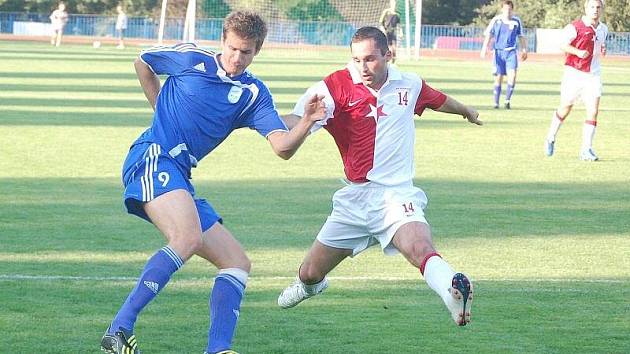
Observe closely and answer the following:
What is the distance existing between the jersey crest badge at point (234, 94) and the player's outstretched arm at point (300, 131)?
10.4 inches

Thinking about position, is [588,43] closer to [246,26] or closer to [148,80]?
[148,80]

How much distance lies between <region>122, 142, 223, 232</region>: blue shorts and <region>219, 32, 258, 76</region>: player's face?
566 millimetres

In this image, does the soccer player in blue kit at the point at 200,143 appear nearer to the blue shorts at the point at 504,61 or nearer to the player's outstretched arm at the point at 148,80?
the player's outstretched arm at the point at 148,80

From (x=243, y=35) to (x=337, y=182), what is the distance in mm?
8217

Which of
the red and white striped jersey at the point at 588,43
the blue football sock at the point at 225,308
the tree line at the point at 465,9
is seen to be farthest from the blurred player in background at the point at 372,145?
the tree line at the point at 465,9

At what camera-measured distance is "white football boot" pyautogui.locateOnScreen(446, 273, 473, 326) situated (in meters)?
6.07

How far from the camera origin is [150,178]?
6.45 m

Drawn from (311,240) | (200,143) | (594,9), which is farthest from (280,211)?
(594,9)

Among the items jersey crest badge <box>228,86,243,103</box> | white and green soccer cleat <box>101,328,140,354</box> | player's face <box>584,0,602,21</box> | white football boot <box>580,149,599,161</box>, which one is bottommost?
white football boot <box>580,149,599,161</box>

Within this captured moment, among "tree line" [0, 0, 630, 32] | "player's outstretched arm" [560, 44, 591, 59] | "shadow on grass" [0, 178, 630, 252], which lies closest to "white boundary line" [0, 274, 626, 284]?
"shadow on grass" [0, 178, 630, 252]

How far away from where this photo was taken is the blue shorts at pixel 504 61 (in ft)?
89.6

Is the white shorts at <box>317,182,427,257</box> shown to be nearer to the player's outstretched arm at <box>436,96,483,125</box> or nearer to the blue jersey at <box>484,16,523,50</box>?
the player's outstretched arm at <box>436,96,483,125</box>

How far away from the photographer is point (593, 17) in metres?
17.7

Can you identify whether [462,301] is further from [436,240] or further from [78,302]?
[436,240]
